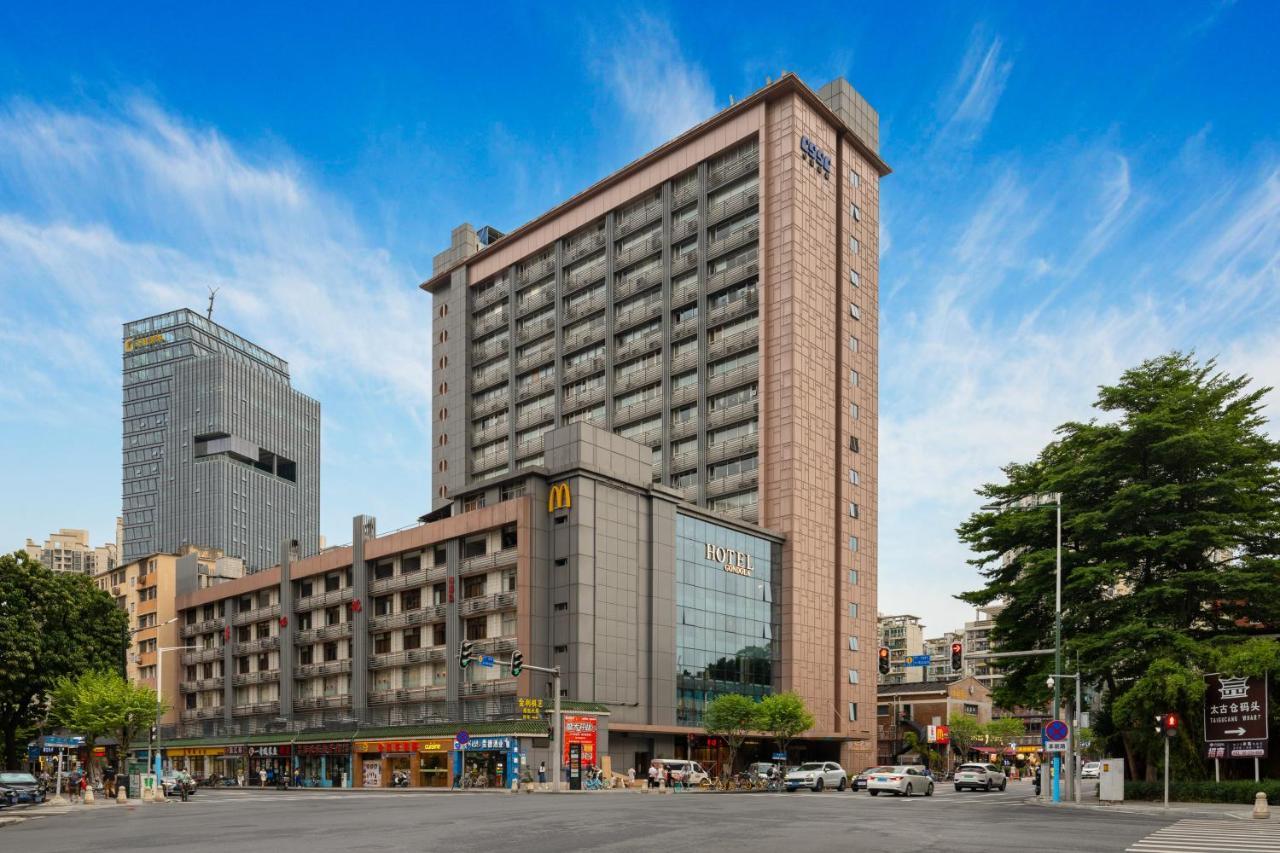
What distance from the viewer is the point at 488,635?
253 ft

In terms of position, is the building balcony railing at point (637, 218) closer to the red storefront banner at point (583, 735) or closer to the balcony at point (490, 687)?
the balcony at point (490, 687)

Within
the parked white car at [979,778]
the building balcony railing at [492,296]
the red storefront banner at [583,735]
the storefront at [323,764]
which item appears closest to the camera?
the red storefront banner at [583,735]

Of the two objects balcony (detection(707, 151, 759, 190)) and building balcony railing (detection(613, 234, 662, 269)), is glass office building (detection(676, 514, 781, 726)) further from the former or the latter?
balcony (detection(707, 151, 759, 190))

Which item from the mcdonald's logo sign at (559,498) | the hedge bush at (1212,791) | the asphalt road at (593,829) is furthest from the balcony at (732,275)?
the asphalt road at (593,829)

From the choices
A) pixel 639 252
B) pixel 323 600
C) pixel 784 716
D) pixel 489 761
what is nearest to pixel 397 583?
pixel 323 600

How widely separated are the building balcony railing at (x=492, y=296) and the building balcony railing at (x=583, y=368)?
45.9ft

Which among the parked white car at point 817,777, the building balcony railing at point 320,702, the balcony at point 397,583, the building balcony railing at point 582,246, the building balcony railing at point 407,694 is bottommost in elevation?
the parked white car at point 817,777

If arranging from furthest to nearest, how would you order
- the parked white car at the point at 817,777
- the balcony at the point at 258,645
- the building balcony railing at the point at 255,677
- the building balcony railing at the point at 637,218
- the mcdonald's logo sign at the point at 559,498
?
1. the building balcony railing at the point at 637,218
2. the balcony at the point at 258,645
3. the building balcony railing at the point at 255,677
4. the mcdonald's logo sign at the point at 559,498
5. the parked white car at the point at 817,777

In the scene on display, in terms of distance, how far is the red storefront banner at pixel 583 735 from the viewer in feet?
224

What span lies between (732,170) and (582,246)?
1858 centimetres

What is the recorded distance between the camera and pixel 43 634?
265 feet

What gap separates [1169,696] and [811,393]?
4713 centimetres

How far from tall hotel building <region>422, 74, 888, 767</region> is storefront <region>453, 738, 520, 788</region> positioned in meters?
7.97

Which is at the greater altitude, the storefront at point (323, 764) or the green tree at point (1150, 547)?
the green tree at point (1150, 547)
